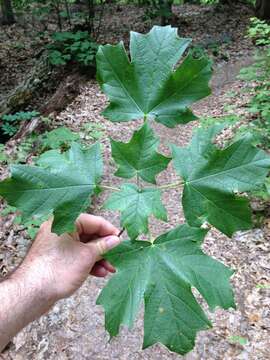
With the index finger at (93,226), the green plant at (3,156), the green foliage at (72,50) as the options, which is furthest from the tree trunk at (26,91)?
the index finger at (93,226)

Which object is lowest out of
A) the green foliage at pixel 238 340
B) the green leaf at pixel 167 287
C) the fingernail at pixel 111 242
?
the green foliage at pixel 238 340

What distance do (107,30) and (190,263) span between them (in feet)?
39.3

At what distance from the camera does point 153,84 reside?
4.66ft

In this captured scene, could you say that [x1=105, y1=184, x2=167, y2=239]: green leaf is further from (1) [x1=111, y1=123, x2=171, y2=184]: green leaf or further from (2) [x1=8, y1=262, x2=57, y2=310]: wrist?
(2) [x1=8, y1=262, x2=57, y2=310]: wrist

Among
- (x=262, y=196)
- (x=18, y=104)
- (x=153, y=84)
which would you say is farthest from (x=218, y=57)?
(x=153, y=84)

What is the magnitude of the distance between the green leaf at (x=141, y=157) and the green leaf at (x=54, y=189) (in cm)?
13

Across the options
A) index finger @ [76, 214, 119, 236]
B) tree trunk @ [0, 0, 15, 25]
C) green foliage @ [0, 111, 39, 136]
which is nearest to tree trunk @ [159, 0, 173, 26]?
tree trunk @ [0, 0, 15, 25]

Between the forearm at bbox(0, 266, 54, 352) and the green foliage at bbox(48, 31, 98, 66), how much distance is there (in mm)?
7368

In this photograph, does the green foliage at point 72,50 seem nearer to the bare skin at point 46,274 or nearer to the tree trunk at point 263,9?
the tree trunk at point 263,9

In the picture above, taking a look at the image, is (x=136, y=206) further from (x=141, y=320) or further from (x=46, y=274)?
(x=141, y=320)

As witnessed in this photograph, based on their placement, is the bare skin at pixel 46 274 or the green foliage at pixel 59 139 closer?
the bare skin at pixel 46 274

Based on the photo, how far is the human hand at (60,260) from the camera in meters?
1.75

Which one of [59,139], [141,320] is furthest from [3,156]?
[141,320]

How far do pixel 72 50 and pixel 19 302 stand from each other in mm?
7944
